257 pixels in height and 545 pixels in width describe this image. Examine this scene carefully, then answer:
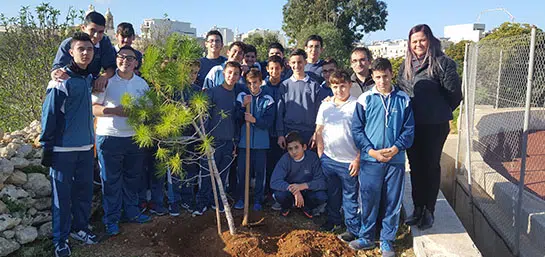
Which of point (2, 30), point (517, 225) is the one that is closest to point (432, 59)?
point (517, 225)

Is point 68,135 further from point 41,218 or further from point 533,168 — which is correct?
point 533,168

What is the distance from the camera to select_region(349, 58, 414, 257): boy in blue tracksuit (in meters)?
3.48

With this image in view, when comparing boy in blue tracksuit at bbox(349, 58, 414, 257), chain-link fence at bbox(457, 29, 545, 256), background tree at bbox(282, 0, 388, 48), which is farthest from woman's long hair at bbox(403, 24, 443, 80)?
background tree at bbox(282, 0, 388, 48)

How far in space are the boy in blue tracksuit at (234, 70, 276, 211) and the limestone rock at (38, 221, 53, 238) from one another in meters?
1.88

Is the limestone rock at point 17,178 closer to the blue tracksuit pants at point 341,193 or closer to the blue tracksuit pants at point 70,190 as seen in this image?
the blue tracksuit pants at point 70,190

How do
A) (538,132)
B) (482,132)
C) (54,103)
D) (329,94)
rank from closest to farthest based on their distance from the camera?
1. (54,103)
2. (329,94)
3. (482,132)
4. (538,132)

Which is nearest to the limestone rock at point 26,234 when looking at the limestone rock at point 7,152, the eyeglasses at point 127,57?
the limestone rock at point 7,152

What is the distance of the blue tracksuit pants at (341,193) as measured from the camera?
3.96 metres

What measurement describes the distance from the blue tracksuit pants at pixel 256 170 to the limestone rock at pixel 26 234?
207cm

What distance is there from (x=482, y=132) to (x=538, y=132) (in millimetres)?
1858

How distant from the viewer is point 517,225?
372cm

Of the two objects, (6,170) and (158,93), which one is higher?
(158,93)

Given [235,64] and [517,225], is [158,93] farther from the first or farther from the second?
[517,225]

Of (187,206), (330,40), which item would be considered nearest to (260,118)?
(187,206)
